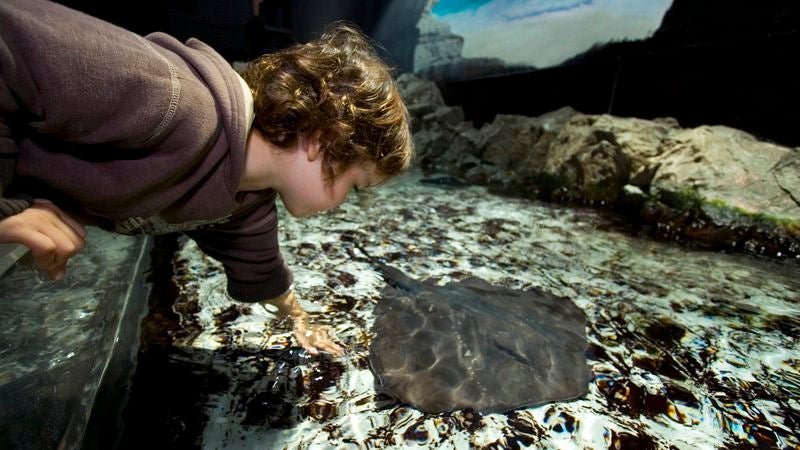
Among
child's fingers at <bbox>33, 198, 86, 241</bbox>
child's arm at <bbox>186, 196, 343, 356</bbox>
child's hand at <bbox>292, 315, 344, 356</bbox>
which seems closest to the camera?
child's fingers at <bbox>33, 198, 86, 241</bbox>

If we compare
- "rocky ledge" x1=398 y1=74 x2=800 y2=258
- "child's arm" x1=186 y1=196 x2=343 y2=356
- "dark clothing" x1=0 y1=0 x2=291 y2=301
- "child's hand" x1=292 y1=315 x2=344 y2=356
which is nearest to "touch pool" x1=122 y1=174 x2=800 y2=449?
"child's hand" x1=292 y1=315 x2=344 y2=356

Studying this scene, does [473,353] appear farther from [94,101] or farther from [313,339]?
[94,101]

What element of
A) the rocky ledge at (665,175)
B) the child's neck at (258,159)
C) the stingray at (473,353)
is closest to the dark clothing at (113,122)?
the child's neck at (258,159)

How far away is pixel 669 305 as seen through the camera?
3172 mm

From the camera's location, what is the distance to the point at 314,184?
5.22ft

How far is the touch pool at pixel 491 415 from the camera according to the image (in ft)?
5.80

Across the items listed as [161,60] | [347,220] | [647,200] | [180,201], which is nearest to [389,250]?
[347,220]

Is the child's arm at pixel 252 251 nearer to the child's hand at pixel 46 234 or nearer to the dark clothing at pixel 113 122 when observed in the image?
the dark clothing at pixel 113 122

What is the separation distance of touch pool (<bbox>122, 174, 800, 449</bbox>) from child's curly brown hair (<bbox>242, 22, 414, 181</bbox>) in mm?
1149

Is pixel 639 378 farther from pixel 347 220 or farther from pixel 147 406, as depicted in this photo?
pixel 347 220

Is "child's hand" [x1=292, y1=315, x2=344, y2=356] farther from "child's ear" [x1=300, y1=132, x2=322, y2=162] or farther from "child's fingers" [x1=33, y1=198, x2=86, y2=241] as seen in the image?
"child's fingers" [x1=33, y1=198, x2=86, y2=241]

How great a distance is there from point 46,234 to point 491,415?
1821 mm

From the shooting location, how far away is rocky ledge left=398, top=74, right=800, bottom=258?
16.3 feet

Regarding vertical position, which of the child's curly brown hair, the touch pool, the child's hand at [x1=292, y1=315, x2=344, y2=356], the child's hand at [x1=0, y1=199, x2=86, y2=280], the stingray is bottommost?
the touch pool
